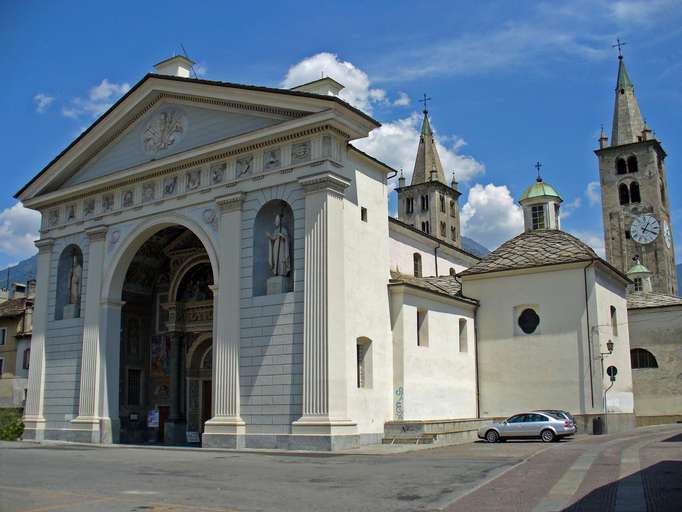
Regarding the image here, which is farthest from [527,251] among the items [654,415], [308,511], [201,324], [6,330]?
[6,330]

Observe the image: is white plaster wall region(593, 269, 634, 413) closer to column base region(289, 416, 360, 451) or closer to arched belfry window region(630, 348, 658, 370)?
arched belfry window region(630, 348, 658, 370)

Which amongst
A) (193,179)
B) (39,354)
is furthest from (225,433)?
(39,354)

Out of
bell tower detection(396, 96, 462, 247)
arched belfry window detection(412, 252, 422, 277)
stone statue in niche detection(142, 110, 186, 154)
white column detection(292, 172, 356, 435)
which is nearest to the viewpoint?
white column detection(292, 172, 356, 435)

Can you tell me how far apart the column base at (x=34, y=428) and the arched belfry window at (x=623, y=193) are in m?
51.3

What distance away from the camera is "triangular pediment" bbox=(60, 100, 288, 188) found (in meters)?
25.9

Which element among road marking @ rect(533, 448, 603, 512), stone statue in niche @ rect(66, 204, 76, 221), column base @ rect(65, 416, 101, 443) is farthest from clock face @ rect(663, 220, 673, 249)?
column base @ rect(65, 416, 101, 443)

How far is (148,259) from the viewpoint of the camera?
31312 millimetres

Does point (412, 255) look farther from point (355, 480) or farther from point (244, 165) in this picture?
point (355, 480)

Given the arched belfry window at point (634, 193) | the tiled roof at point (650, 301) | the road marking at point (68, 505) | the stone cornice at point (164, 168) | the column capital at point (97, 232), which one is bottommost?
the road marking at point (68, 505)

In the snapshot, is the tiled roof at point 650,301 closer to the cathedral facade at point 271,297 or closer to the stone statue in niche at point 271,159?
the cathedral facade at point 271,297

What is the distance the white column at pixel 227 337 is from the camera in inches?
918

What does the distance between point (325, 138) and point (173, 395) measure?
1348cm

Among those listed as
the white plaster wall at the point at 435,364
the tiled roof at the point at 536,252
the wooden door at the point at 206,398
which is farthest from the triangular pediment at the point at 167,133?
the tiled roof at the point at 536,252

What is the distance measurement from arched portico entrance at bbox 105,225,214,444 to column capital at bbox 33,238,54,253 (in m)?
4.08
